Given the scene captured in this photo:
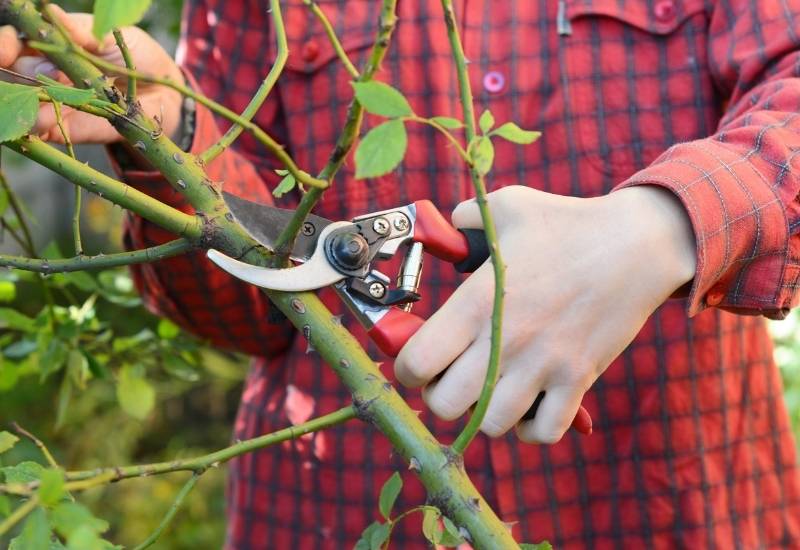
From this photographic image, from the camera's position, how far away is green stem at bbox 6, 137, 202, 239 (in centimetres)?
70

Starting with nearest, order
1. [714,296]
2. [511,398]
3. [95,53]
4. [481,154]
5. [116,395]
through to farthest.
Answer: [481,154] → [511,398] → [714,296] → [95,53] → [116,395]

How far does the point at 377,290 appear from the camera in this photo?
830 millimetres

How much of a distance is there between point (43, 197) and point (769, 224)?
3.63 meters

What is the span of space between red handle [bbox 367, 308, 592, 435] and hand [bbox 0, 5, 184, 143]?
27 cm

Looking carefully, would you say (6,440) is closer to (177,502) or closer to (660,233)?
(177,502)

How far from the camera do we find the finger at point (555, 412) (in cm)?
77

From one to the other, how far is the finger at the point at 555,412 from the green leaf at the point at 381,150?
0.32 m

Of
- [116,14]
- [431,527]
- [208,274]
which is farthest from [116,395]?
[116,14]

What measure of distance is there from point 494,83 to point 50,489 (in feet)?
2.59

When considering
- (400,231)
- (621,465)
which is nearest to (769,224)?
(400,231)

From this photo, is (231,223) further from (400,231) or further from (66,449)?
(66,449)

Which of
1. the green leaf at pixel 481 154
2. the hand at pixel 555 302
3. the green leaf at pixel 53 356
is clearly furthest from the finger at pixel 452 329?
the green leaf at pixel 53 356

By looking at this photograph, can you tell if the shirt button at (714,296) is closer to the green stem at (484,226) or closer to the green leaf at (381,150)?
the green stem at (484,226)

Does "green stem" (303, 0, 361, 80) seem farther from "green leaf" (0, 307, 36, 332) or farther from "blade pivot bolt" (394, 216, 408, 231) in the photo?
"green leaf" (0, 307, 36, 332)
